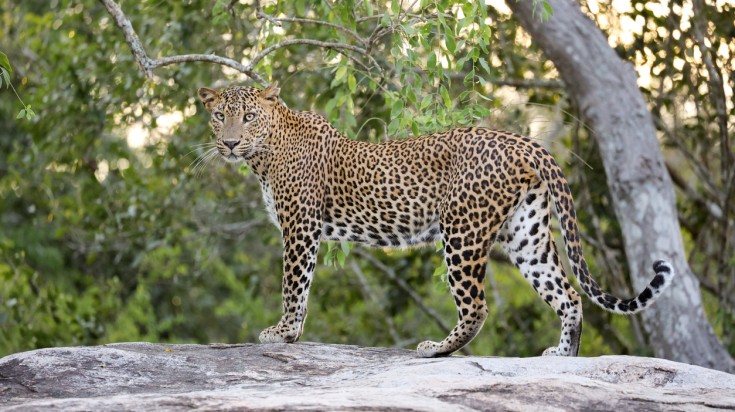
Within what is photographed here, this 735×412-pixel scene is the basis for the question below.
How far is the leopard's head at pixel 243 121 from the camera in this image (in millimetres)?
8688

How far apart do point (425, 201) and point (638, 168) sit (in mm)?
3655

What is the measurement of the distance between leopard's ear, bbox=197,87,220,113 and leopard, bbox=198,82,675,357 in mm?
11

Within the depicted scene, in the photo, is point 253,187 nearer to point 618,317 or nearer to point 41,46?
point 41,46

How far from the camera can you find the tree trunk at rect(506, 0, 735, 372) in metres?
11.1

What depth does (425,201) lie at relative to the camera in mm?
8242

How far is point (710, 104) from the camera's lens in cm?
1341

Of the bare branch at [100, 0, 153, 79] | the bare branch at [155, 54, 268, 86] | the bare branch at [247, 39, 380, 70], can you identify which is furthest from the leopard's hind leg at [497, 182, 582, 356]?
the bare branch at [100, 0, 153, 79]

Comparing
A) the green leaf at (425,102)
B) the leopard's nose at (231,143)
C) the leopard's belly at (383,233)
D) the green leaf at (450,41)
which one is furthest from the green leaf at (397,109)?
the leopard's nose at (231,143)

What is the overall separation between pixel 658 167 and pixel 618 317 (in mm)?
5896

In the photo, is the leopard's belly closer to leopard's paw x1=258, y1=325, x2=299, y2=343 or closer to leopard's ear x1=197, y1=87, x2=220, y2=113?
leopard's paw x1=258, y1=325, x2=299, y2=343

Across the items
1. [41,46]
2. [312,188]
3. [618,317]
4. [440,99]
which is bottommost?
[618,317]

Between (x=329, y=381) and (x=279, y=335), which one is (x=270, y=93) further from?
(x=329, y=381)

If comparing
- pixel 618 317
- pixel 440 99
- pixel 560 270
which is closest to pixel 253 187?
pixel 618 317

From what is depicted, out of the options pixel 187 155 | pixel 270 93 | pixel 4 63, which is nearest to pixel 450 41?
pixel 270 93
